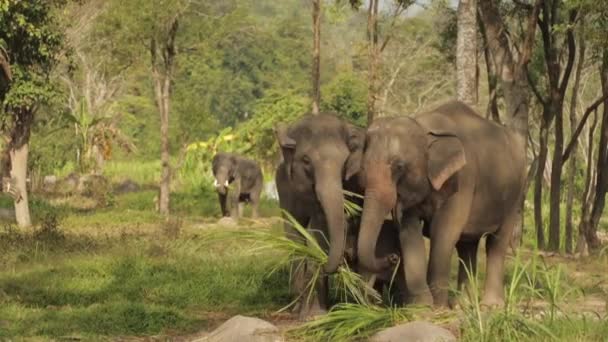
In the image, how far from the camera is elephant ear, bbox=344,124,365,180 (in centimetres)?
937

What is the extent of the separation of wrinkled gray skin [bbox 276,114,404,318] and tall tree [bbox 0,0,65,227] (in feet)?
33.2

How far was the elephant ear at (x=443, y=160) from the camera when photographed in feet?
30.9

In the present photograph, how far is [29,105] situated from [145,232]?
3.37 meters

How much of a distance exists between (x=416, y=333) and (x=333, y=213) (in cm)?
145

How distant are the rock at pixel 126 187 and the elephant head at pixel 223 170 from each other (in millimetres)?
13428

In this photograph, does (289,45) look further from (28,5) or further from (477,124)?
(477,124)

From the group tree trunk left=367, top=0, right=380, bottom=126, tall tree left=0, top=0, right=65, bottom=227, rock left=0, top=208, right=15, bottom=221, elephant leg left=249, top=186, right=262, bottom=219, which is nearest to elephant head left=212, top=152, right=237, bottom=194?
elephant leg left=249, top=186, right=262, bottom=219

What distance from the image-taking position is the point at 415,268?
30.8 ft

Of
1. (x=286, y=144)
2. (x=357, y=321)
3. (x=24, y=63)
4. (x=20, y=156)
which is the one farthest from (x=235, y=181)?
(x=357, y=321)

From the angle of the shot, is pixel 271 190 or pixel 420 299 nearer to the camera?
pixel 420 299

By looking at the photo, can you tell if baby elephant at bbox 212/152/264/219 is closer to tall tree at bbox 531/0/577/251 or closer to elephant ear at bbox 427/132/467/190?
tall tree at bbox 531/0/577/251

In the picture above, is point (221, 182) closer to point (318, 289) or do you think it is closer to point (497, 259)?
point (497, 259)

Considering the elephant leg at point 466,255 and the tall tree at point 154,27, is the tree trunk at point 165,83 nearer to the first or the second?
the tall tree at point 154,27

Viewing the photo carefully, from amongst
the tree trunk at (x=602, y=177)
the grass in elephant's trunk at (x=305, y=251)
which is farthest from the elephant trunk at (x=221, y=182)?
the grass in elephant's trunk at (x=305, y=251)
